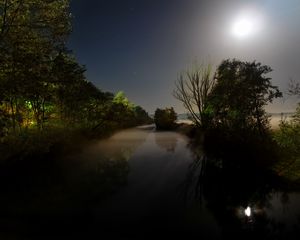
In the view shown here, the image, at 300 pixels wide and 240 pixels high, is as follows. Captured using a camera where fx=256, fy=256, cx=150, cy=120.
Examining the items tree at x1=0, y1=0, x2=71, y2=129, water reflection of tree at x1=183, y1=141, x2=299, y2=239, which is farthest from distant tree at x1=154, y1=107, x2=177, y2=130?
tree at x1=0, y1=0, x2=71, y2=129

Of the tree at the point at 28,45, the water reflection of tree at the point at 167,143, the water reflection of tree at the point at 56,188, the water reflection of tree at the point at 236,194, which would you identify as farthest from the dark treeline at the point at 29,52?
the water reflection of tree at the point at 167,143

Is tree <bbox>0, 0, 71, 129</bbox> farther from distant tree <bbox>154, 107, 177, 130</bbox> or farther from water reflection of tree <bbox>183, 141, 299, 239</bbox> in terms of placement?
distant tree <bbox>154, 107, 177, 130</bbox>

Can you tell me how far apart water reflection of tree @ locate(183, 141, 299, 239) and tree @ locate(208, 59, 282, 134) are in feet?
22.7

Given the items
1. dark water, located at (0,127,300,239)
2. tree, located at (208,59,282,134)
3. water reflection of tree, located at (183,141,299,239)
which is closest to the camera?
dark water, located at (0,127,300,239)

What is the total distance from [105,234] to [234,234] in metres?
3.56

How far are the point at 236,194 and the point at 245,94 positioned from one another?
13542 mm

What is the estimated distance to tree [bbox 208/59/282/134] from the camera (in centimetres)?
2172

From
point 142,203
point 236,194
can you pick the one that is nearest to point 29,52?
point 142,203

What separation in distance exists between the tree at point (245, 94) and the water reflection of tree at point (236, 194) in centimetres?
691

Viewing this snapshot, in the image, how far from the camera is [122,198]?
33.2ft

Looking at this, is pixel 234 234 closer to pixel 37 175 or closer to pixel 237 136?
pixel 37 175

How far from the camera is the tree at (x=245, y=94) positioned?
2172 centimetres

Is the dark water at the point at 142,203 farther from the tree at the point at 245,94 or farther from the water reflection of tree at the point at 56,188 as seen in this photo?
the tree at the point at 245,94

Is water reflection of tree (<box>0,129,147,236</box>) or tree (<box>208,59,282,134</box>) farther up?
tree (<box>208,59,282,134</box>)
